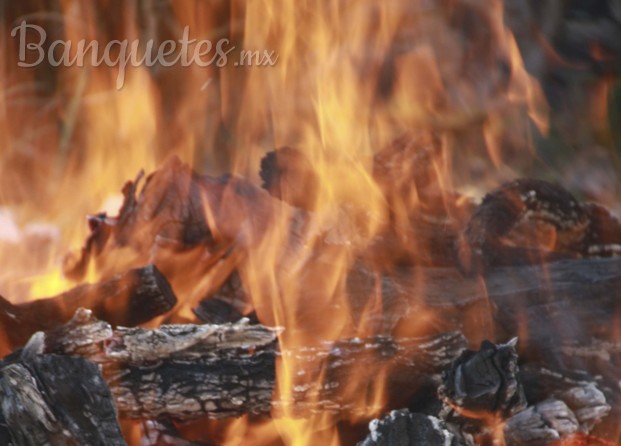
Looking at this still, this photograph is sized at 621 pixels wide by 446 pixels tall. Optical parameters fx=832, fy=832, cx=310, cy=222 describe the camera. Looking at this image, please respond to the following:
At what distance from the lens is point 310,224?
2217 millimetres

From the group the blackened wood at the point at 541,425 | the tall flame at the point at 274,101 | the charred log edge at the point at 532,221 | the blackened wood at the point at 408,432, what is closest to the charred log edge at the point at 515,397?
the blackened wood at the point at 541,425

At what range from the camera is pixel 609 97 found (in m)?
2.79

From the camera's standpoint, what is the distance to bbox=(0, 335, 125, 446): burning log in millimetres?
1454

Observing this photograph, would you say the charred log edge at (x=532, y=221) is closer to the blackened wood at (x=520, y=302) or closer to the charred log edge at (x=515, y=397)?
the blackened wood at (x=520, y=302)

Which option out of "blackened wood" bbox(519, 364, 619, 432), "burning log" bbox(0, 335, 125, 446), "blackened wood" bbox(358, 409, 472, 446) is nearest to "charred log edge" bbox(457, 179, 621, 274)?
"blackened wood" bbox(519, 364, 619, 432)

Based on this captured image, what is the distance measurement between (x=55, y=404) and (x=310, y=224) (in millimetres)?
920

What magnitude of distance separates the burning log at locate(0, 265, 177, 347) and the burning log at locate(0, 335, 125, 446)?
35cm

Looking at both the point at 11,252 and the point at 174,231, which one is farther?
the point at 11,252

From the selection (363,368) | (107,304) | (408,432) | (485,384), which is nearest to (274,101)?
(107,304)

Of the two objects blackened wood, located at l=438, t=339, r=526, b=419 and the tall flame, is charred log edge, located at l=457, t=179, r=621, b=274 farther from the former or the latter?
blackened wood, located at l=438, t=339, r=526, b=419

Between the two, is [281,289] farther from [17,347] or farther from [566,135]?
[566,135]

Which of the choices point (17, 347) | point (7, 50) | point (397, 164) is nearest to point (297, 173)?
point (397, 164)

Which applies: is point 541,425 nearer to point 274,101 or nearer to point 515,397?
point 515,397

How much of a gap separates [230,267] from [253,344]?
1.24 ft
